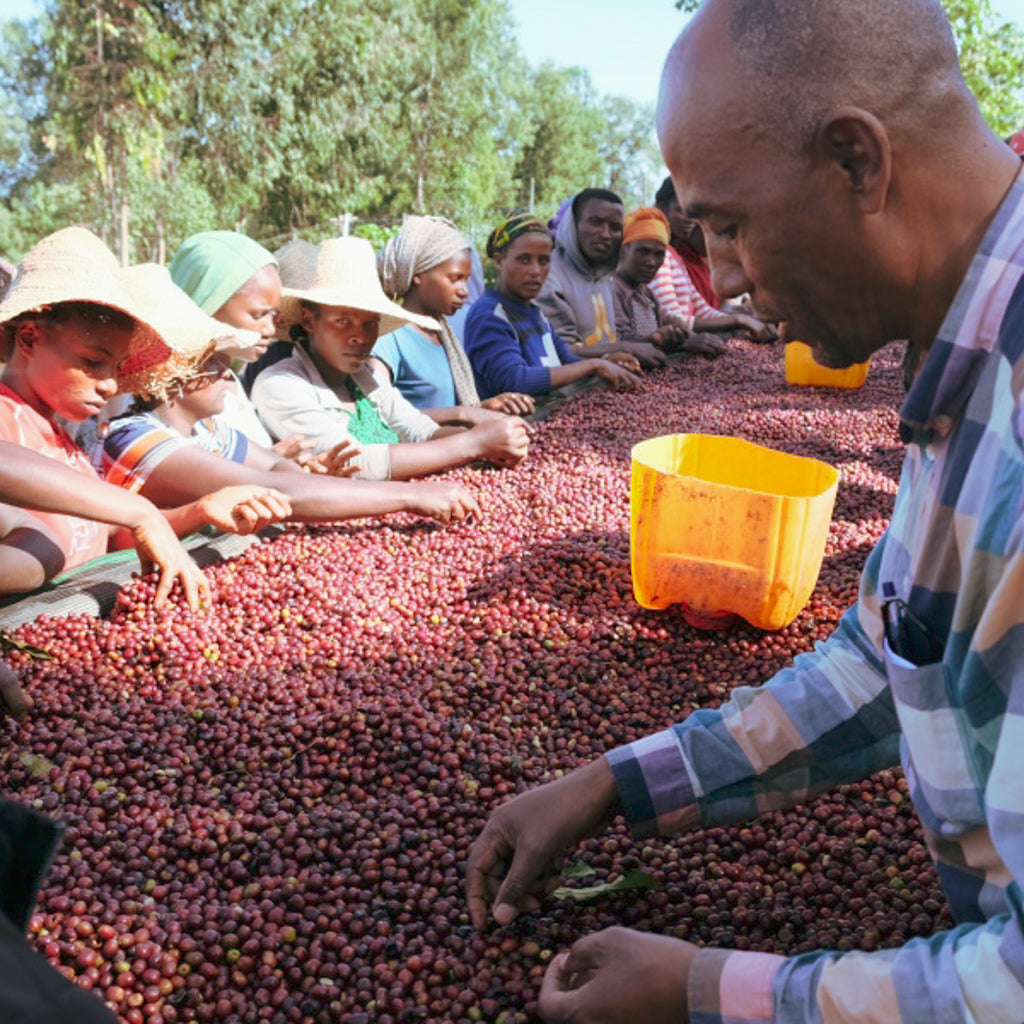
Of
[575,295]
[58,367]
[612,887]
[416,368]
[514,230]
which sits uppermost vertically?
[514,230]

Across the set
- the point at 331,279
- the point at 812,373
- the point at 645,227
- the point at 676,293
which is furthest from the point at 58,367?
the point at 676,293

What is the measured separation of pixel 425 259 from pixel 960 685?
4.17m

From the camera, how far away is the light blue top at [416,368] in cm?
465

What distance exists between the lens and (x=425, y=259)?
15.4ft

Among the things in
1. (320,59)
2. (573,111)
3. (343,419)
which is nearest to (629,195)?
(573,111)

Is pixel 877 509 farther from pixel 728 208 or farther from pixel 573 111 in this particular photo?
pixel 573 111

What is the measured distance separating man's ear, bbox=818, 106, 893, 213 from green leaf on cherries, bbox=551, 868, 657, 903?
1.10 metres

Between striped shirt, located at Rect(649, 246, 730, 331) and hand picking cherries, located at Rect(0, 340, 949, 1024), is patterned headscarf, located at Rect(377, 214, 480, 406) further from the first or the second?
striped shirt, located at Rect(649, 246, 730, 331)

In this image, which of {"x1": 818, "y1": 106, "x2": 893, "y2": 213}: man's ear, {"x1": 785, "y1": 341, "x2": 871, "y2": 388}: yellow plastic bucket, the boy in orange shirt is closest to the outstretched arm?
the boy in orange shirt

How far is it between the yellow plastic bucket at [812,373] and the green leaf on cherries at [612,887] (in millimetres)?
4492

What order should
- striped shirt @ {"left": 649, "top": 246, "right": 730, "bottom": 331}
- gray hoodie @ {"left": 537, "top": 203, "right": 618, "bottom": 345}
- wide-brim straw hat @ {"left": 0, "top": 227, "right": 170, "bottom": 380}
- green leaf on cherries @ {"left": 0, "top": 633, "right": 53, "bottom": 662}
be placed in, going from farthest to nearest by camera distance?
1. striped shirt @ {"left": 649, "top": 246, "right": 730, "bottom": 331}
2. gray hoodie @ {"left": 537, "top": 203, "right": 618, "bottom": 345}
3. wide-brim straw hat @ {"left": 0, "top": 227, "right": 170, "bottom": 380}
4. green leaf on cherries @ {"left": 0, "top": 633, "right": 53, "bottom": 662}

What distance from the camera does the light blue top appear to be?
4648 mm

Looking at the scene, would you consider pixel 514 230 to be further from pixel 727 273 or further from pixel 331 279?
pixel 727 273

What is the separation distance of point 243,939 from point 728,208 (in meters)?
1.26
